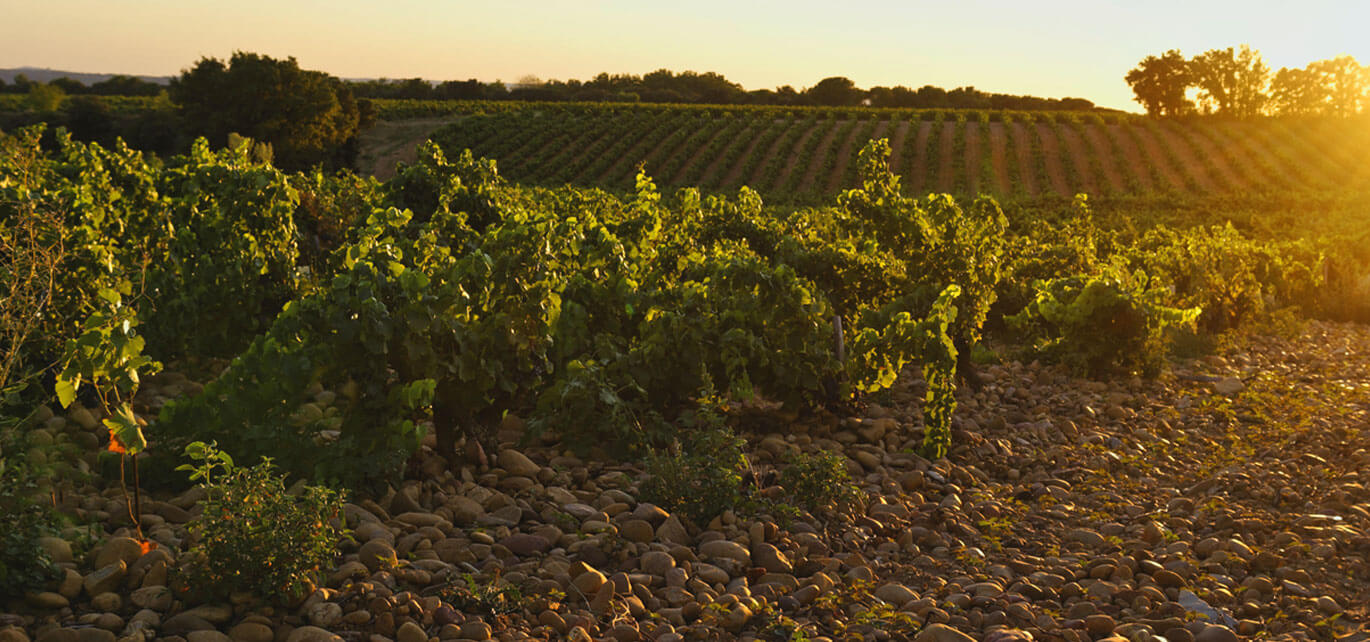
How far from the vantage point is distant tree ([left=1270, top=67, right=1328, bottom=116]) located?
71.1 meters

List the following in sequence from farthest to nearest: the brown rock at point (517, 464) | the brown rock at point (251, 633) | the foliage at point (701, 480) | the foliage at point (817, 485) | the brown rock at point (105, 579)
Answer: the brown rock at point (517, 464), the foliage at point (817, 485), the foliage at point (701, 480), the brown rock at point (105, 579), the brown rock at point (251, 633)

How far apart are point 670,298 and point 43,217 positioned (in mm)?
4208

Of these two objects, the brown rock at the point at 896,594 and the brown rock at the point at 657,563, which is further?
the brown rock at the point at 657,563

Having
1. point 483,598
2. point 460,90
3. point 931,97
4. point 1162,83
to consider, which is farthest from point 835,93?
point 483,598

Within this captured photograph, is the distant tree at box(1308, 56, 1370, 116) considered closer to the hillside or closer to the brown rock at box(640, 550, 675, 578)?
the hillside

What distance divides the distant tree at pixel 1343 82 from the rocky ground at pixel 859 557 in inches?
3152

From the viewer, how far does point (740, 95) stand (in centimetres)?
7962

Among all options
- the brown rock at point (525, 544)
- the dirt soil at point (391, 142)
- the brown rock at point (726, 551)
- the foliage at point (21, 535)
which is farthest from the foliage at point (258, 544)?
the dirt soil at point (391, 142)

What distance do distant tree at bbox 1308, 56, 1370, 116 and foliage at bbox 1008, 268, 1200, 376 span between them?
7740 centimetres

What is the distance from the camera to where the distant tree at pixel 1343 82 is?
73.2 m

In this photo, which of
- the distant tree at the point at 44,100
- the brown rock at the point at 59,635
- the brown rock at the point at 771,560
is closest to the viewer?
the brown rock at the point at 59,635

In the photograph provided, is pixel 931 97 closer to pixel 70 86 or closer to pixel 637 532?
pixel 70 86

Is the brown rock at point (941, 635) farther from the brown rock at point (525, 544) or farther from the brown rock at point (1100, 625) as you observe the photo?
the brown rock at point (525, 544)

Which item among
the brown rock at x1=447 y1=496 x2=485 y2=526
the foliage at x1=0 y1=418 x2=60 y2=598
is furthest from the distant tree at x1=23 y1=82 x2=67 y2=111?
the brown rock at x1=447 y1=496 x2=485 y2=526
